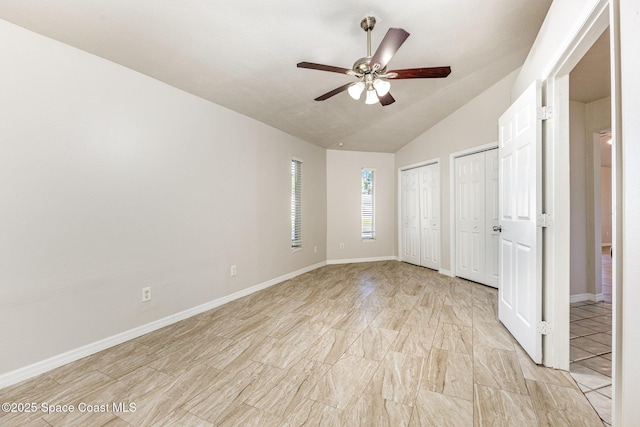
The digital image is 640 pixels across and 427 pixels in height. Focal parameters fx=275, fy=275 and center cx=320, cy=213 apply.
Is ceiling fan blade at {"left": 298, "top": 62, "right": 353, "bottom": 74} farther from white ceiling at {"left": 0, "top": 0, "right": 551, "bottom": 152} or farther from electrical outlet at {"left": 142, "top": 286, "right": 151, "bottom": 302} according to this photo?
electrical outlet at {"left": 142, "top": 286, "right": 151, "bottom": 302}

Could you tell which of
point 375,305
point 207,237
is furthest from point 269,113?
point 375,305

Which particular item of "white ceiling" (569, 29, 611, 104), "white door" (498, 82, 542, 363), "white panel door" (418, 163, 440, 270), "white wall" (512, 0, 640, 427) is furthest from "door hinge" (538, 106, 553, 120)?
"white panel door" (418, 163, 440, 270)

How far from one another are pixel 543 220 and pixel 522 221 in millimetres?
240

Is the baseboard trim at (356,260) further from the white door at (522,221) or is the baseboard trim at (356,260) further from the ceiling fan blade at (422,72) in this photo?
the ceiling fan blade at (422,72)

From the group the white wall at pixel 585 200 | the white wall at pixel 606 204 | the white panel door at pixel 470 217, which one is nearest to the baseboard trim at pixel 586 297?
the white wall at pixel 585 200

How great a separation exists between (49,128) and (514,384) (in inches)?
146

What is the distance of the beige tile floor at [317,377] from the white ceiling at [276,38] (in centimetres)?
248

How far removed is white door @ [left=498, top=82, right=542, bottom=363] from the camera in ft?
6.57

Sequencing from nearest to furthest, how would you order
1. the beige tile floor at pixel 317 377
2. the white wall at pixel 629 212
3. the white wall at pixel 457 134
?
the white wall at pixel 629 212, the beige tile floor at pixel 317 377, the white wall at pixel 457 134

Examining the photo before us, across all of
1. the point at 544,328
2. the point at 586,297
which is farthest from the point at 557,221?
the point at 586,297

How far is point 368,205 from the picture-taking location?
6.18 m

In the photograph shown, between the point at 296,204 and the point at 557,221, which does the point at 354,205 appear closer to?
the point at 296,204

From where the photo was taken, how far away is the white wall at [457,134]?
3805mm

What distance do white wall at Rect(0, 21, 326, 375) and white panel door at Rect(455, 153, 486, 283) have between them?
11.5 ft
